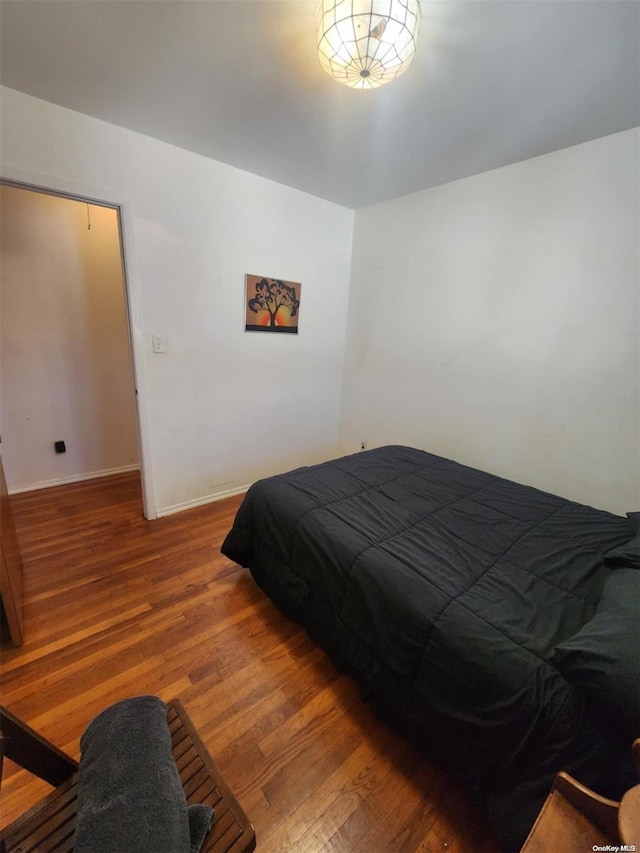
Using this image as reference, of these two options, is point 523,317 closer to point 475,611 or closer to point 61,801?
point 475,611

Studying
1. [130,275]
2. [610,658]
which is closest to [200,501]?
[130,275]

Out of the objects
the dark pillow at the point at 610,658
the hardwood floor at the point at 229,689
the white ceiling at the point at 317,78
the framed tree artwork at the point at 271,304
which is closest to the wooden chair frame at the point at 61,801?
the hardwood floor at the point at 229,689

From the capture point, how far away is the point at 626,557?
3.88ft

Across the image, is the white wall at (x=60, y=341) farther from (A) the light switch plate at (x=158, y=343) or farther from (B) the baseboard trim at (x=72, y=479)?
(A) the light switch plate at (x=158, y=343)

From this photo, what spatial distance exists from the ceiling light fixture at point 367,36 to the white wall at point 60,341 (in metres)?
1.97

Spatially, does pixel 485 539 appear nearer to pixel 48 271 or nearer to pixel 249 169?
pixel 249 169

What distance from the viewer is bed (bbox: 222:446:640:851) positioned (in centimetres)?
84

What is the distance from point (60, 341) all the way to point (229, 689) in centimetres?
286

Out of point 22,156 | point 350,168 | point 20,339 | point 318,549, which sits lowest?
point 318,549

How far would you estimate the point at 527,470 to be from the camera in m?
2.18

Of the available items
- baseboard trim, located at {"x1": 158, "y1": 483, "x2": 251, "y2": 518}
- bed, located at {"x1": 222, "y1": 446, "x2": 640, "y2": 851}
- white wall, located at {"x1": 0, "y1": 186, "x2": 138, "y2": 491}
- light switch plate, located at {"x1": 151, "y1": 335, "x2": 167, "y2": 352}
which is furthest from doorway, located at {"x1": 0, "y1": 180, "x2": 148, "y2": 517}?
bed, located at {"x1": 222, "y1": 446, "x2": 640, "y2": 851}

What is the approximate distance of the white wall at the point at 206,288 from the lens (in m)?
1.82

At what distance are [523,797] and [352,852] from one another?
512 mm

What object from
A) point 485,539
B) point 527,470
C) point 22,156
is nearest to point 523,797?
point 485,539
